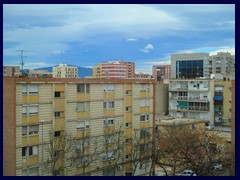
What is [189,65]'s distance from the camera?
5281 millimetres

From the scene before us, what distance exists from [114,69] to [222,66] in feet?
6.11

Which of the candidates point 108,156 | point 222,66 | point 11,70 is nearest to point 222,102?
point 222,66

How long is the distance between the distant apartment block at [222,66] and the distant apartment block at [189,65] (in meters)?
0.09

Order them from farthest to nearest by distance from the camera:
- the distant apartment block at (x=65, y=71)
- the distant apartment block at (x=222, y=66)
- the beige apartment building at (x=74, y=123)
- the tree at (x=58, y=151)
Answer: the distant apartment block at (x=222, y=66), the distant apartment block at (x=65, y=71), the tree at (x=58, y=151), the beige apartment building at (x=74, y=123)

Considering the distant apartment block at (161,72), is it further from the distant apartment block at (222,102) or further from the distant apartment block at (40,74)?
the distant apartment block at (40,74)

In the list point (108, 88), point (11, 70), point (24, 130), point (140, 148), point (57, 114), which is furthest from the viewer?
point (140, 148)

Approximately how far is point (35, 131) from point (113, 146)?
98 centimetres

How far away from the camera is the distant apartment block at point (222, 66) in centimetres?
460

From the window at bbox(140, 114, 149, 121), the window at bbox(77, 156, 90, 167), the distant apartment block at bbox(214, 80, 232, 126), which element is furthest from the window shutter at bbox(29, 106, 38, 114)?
the distant apartment block at bbox(214, 80, 232, 126)

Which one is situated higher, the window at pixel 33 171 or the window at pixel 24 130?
the window at pixel 24 130

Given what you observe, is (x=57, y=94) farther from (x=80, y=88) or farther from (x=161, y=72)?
(x=161, y=72)

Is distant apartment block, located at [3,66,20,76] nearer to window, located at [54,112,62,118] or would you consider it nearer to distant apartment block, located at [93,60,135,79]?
window, located at [54,112,62,118]

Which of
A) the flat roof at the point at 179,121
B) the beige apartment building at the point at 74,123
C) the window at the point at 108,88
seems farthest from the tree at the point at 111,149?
the flat roof at the point at 179,121

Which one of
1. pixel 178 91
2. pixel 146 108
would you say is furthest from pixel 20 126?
pixel 178 91
